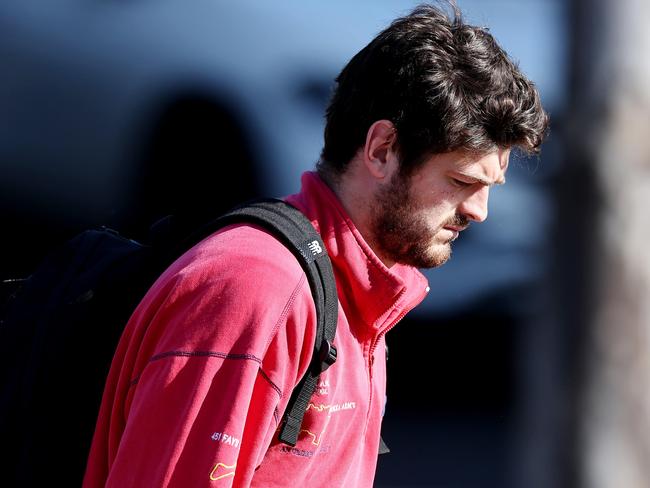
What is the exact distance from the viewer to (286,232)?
175cm

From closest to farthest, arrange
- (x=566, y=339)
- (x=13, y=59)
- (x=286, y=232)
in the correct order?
(x=566, y=339) < (x=286, y=232) < (x=13, y=59)

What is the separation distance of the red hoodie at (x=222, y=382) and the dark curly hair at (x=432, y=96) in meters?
0.42

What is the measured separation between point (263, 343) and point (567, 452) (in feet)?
1.51

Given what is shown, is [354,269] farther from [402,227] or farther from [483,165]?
[483,165]

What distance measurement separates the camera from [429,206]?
79.4 inches

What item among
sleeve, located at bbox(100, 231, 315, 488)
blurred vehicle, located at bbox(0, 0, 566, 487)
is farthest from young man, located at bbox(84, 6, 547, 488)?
blurred vehicle, located at bbox(0, 0, 566, 487)

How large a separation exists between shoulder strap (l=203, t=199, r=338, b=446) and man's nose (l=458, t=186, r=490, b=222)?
37 centimetres

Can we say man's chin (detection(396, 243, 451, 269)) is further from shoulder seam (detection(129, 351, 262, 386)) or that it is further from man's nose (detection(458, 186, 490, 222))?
shoulder seam (detection(129, 351, 262, 386))

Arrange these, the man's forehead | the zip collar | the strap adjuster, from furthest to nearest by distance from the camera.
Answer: the man's forehead < the zip collar < the strap adjuster

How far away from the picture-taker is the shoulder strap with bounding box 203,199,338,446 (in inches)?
66.7

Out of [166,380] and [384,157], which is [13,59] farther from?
[166,380]

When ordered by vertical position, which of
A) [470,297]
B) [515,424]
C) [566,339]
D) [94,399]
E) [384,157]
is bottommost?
[515,424]

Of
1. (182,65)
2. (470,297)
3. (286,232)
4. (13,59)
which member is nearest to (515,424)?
(470,297)

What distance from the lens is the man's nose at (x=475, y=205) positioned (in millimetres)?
2045
